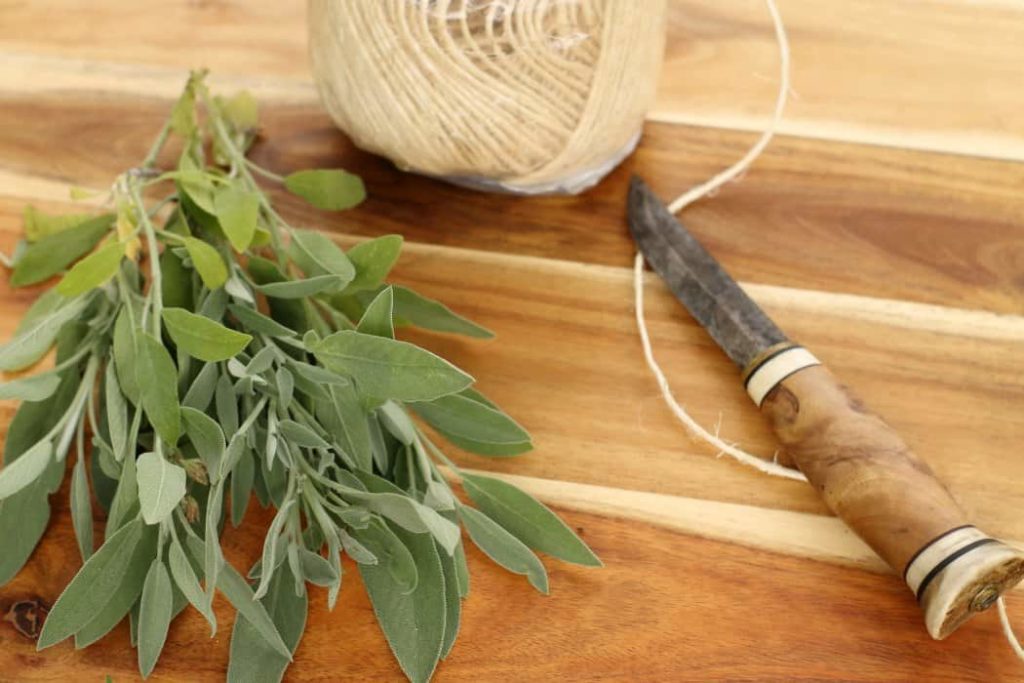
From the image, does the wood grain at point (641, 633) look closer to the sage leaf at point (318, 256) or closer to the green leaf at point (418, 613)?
the green leaf at point (418, 613)

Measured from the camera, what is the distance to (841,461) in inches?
25.9

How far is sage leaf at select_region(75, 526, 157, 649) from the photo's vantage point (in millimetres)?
608

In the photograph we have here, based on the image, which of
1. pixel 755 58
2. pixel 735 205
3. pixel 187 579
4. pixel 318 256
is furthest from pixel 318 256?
pixel 755 58

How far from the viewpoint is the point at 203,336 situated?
0.60 meters

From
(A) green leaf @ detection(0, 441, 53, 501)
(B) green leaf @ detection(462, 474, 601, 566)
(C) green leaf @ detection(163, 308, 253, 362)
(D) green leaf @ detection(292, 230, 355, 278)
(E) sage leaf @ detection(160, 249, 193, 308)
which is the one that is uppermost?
(D) green leaf @ detection(292, 230, 355, 278)

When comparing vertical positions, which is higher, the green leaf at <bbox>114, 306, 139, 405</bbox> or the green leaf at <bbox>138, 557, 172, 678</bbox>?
the green leaf at <bbox>114, 306, 139, 405</bbox>

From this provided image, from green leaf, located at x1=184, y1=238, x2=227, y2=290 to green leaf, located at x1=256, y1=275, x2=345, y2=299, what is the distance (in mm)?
30

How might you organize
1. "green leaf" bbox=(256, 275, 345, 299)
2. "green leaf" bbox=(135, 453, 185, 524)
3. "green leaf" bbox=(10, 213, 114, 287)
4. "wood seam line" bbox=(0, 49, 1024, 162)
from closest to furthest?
"green leaf" bbox=(135, 453, 185, 524), "green leaf" bbox=(256, 275, 345, 299), "green leaf" bbox=(10, 213, 114, 287), "wood seam line" bbox=(0, 49, 1024, 162)

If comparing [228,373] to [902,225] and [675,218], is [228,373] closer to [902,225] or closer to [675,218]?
[675,218]

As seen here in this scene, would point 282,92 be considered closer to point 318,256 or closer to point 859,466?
point 318,256

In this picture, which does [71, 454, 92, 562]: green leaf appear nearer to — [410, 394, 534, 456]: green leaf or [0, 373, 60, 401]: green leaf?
[0, 373, 60, 401]: green leaf

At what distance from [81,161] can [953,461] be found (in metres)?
0.67

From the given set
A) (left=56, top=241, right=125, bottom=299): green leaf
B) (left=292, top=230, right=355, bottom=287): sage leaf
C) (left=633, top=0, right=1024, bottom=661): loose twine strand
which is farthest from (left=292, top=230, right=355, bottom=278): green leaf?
(left=633, top=0, right=1024, bottom=661): loose twine strand

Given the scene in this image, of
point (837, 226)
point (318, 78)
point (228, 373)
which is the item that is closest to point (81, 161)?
point (318, 78)
